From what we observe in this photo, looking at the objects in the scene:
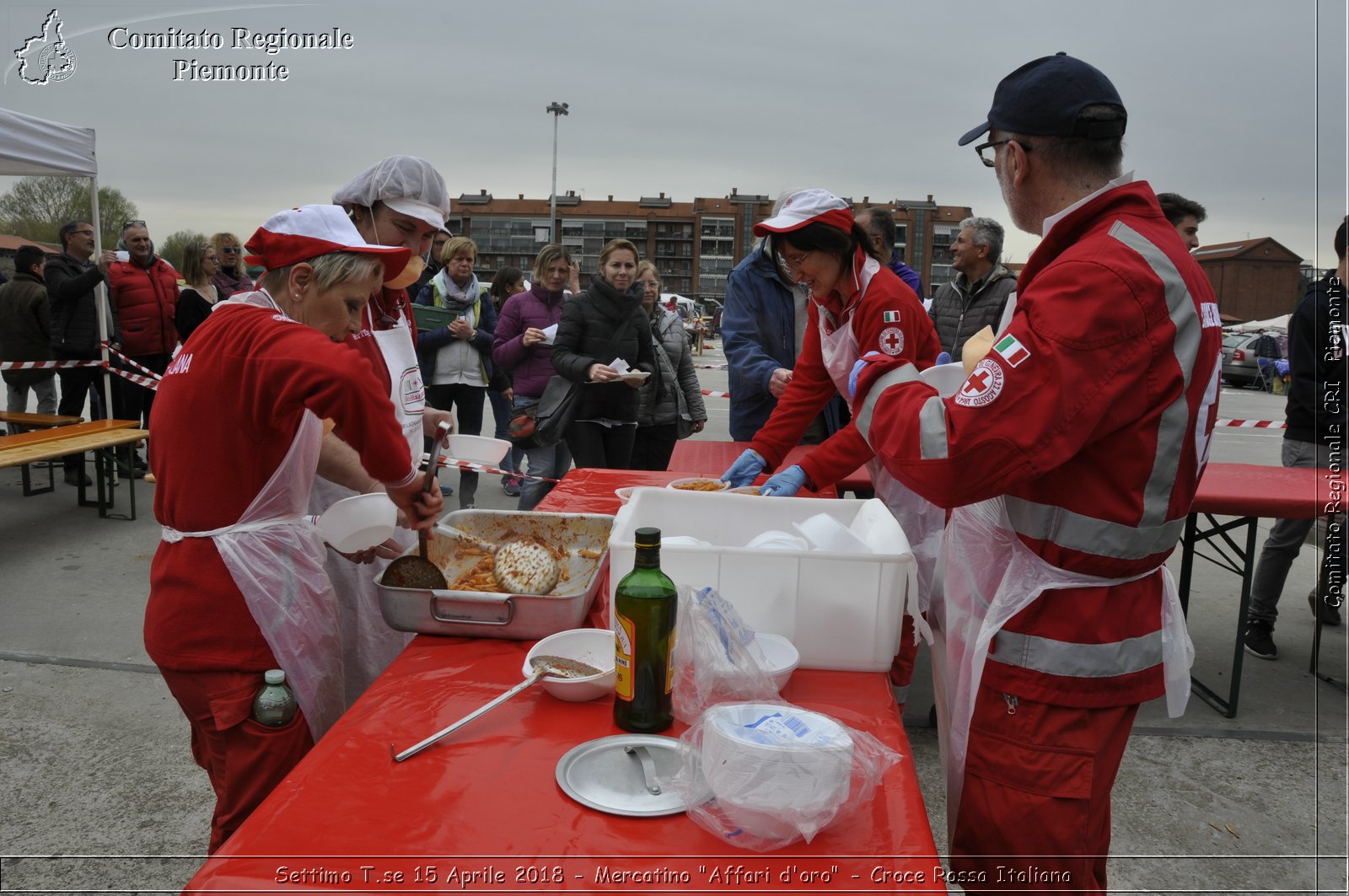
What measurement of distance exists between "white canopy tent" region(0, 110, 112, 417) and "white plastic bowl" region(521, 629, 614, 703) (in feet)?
21.0

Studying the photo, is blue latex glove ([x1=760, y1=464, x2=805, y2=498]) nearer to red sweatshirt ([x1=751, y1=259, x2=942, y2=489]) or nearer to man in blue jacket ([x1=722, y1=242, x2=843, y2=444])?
red sweatshirt ([x1=751, y1=259, x2=942, y2=489])

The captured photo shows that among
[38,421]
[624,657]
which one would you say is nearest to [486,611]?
[624,657]

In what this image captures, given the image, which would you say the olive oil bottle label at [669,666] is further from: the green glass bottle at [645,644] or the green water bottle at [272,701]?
the green water bottle at [272,701]

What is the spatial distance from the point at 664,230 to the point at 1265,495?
334ft

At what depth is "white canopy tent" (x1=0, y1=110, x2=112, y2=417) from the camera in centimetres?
584

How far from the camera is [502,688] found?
1.54 metres

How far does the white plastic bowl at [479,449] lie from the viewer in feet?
9.41

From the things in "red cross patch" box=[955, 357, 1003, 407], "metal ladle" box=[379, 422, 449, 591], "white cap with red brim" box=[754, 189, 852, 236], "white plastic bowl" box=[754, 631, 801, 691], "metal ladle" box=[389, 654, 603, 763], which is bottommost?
"metal ladle" box=[389, 654, 603, 763]

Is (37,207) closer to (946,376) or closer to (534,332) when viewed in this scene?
(534,332)

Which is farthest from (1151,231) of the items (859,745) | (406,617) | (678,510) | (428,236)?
(428,236)

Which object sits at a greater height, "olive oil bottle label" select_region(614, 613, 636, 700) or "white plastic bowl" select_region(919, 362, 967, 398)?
"white plastic bowl" select_region(919, 362, 967, 398)

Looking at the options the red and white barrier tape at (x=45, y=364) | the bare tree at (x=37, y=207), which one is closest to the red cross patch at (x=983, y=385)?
the red and white barrier tape at (x=45, y=364)

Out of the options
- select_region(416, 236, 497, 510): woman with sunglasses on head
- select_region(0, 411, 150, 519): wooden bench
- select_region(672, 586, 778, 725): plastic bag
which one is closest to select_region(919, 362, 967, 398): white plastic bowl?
select_region(672, 586, 778, 725): plastic bag

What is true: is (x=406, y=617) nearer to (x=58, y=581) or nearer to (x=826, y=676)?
(x=826, y=676)
